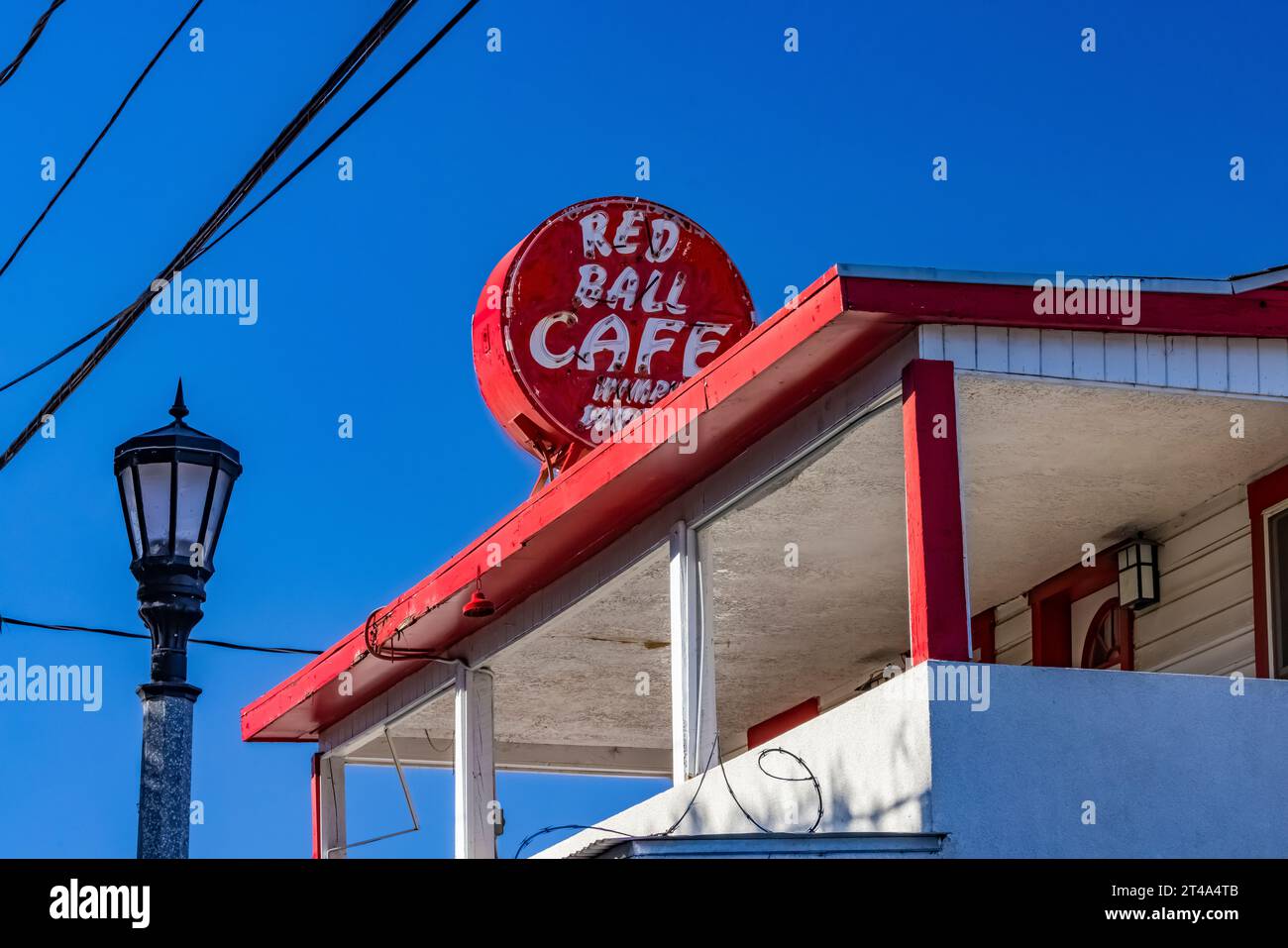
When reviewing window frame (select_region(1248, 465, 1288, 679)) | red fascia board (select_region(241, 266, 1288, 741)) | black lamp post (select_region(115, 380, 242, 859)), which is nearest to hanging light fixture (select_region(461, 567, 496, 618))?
red fascia board (select_region(241, 266, 1288, 741))

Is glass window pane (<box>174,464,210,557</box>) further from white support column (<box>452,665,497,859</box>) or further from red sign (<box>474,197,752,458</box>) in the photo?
white support column (<box>452,665,497,859</box>)

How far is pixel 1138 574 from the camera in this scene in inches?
529

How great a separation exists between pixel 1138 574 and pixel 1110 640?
831 mm

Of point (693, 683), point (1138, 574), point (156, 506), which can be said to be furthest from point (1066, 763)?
point (156, 506)

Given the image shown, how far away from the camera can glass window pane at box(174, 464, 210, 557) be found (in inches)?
351

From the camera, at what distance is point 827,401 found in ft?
36.9

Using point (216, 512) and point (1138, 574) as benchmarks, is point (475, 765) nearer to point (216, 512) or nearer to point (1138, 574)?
point (1138, 574)

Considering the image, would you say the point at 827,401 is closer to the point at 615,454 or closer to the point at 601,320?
the point at 615,454

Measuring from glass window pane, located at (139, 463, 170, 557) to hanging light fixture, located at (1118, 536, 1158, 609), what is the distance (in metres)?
6.73

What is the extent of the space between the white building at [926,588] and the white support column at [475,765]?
0.03 m

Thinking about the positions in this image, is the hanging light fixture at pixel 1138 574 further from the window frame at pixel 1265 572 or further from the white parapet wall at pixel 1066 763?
the white parapet wall at pixel 1066 763

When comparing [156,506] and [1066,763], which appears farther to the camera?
[1066,763]
